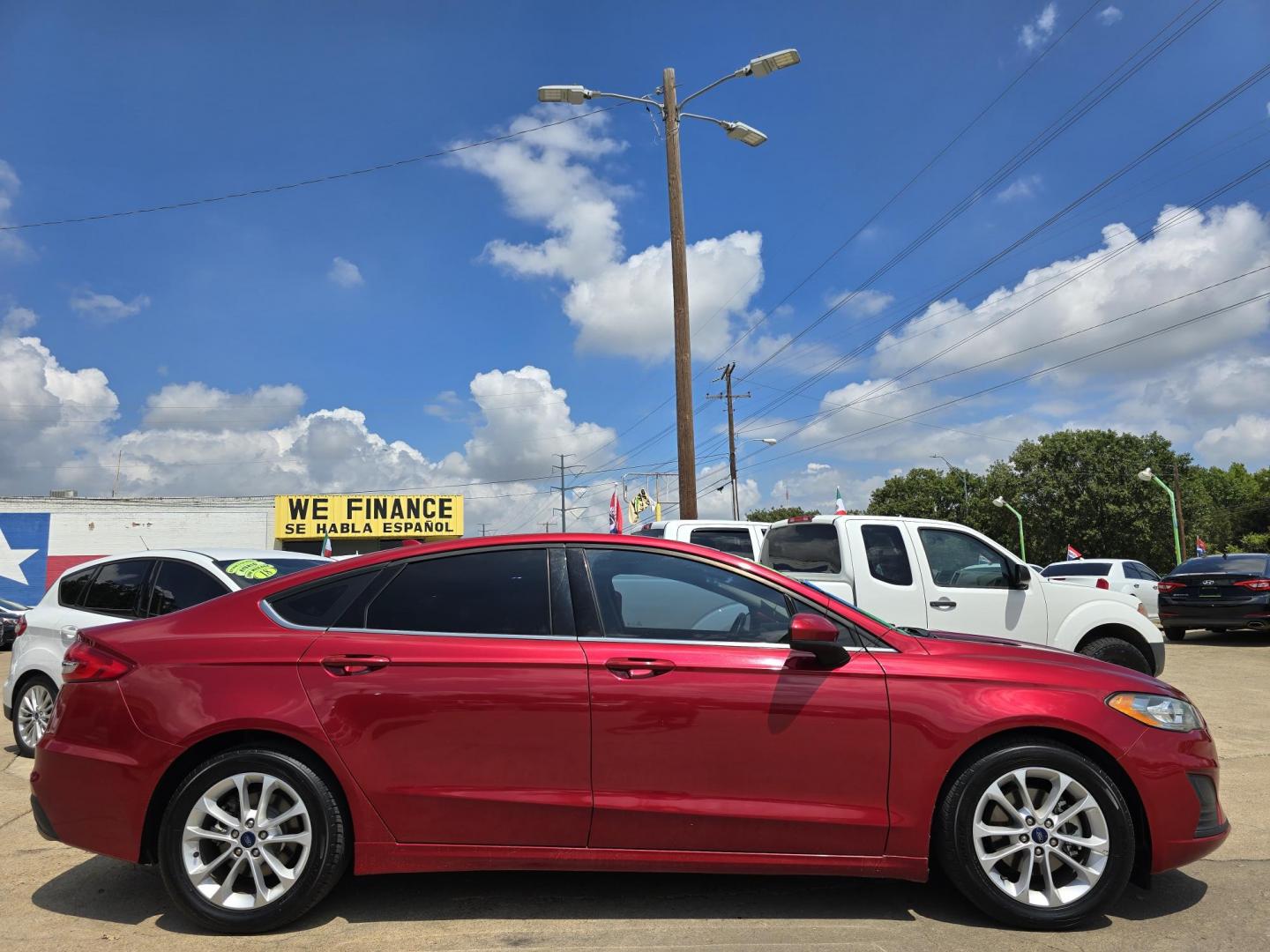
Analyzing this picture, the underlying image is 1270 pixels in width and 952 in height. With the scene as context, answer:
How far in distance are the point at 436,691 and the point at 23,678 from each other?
5636 mm

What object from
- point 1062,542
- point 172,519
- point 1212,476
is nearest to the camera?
point 172,519

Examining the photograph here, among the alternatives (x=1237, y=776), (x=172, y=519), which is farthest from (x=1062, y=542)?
(x=1237, y=776)

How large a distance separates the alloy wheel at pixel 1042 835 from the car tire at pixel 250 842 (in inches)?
100

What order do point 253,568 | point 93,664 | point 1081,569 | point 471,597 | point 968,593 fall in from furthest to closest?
point 1081,569
point 968,593
point 253,568
point 471,597
point 93,664

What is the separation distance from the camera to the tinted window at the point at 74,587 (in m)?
7.10

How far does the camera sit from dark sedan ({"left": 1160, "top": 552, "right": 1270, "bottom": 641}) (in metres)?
14.3

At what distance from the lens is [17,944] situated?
3361 mm

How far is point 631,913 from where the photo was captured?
11.7 feet

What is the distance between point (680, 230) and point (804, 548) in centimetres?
721

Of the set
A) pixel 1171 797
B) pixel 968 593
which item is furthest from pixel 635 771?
pixel 968 593

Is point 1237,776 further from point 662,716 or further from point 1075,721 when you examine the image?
point 662,716

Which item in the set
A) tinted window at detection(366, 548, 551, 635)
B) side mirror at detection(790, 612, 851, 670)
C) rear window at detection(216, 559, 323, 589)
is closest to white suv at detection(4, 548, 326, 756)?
rear window at detection(216, 559, 323, 589)

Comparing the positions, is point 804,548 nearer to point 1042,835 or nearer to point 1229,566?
point 1042,835

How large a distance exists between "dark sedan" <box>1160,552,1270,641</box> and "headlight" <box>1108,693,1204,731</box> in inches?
522
